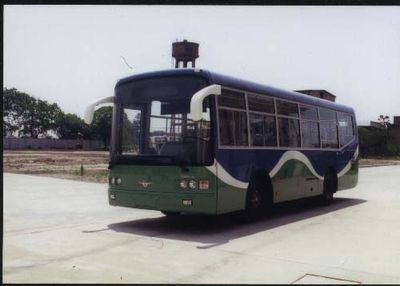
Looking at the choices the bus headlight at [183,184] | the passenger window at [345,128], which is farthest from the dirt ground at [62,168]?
the bus headlight at [183,184]

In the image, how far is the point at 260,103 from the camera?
1130 centimetres

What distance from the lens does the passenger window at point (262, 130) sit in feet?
35.8

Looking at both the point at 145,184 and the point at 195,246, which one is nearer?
the point at 195,246

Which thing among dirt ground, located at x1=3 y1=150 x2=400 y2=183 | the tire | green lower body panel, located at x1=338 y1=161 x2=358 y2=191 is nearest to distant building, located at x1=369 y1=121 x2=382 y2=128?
dirt ground, located at x1=3 y1=150 x2=400 y2=183

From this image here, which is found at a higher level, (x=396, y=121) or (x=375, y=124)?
(x=396, y=121)

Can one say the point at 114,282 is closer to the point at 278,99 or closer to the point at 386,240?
the point at 386,240

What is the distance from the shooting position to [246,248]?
845 cm

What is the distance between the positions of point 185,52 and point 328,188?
4071cm

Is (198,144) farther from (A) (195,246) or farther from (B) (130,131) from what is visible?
(A) (195,246)

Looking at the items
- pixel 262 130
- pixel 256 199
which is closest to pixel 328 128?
pixel 262 130

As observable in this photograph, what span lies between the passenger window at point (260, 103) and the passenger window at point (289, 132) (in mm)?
522

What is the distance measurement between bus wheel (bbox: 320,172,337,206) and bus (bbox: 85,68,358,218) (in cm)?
276
